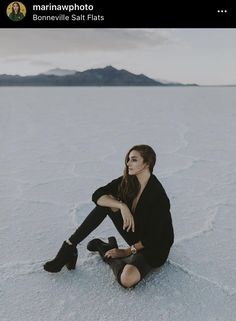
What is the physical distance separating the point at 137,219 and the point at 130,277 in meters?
0.29

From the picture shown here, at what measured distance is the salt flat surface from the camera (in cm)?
187

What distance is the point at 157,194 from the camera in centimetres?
207

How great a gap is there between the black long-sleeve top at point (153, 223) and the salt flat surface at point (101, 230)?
0.45ft

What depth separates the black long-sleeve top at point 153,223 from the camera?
2.06 metres

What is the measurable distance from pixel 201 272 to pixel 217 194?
4.27 feet
